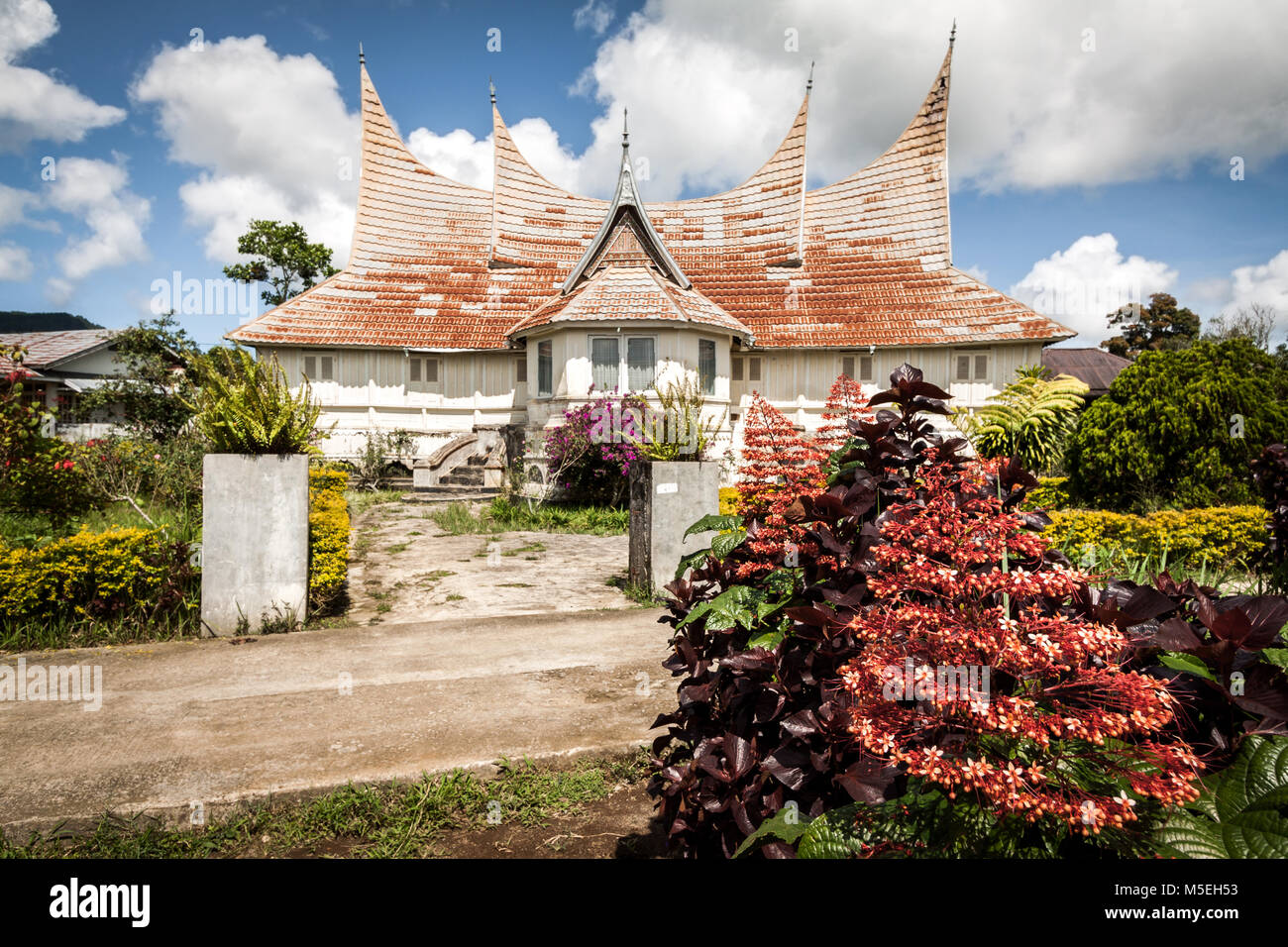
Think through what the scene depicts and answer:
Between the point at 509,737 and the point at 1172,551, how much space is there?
7.43 m

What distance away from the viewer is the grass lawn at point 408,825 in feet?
9.22

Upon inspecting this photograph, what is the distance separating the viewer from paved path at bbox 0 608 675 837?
321 cm

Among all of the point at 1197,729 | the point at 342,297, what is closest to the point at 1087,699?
the point at 1197,729

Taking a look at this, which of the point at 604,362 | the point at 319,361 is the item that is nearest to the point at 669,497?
the point at 604,362

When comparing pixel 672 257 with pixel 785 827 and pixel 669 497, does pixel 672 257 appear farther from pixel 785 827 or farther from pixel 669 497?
pixel 785 827

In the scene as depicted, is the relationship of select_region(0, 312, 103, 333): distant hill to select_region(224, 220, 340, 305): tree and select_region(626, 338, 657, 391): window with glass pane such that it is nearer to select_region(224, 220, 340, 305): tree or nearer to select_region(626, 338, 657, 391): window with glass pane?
select_region(224, 220, 340, 305): tree

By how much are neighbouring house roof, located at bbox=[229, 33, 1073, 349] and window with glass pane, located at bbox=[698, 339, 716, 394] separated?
786 millimetres

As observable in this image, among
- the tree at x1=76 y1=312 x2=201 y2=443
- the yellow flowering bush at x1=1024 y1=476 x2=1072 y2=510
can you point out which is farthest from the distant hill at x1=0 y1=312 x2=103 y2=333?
the yellow flowering bush at x1=1024 y1=476 x2=1072 y2=510

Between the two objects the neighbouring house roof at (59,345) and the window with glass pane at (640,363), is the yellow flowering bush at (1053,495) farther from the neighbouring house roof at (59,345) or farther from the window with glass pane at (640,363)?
the neighbouring house roof at (59,345)

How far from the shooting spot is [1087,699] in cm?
118

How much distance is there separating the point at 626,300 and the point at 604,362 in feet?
5.58

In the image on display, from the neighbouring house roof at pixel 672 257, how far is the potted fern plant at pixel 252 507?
1184 centimetres

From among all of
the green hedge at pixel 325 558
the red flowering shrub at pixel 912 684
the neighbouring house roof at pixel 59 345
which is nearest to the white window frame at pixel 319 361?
the green hedge at pixel 325 558
